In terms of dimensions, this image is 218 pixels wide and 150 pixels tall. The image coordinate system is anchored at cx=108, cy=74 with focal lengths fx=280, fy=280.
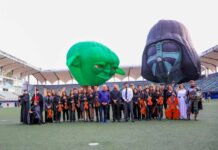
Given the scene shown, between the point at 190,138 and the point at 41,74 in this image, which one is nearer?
the point at 190,138

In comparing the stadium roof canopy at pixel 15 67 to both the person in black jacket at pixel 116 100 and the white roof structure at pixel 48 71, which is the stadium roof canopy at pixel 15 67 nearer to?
the white roof structure at pixel 48 71

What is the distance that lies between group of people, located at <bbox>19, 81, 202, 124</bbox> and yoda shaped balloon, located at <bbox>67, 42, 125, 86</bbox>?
33.8 feet

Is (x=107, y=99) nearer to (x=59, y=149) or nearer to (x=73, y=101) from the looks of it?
(x=73, y=101)

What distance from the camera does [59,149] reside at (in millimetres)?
5578

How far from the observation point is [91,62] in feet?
76.2

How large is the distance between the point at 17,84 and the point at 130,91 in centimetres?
5853

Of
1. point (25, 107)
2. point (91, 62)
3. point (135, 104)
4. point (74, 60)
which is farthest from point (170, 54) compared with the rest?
point (25, 107)

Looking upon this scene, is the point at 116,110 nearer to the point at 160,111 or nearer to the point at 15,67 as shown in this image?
the point at 160,111

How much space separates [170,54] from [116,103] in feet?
50.2

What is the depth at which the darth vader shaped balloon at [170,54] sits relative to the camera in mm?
25797

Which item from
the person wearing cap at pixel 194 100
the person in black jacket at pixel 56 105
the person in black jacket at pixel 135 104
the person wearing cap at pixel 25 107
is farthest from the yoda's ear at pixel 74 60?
the person wearing cap at pixel 194 100

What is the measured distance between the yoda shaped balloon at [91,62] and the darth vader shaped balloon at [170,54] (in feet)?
13.5

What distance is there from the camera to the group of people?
466 inches

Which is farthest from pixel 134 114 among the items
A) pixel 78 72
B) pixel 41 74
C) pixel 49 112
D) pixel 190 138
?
pixel 41 74
